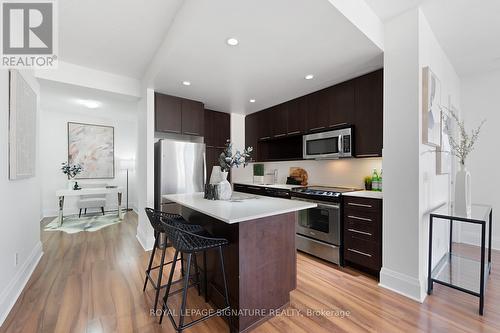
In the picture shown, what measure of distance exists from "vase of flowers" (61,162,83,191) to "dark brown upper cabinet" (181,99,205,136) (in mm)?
3324

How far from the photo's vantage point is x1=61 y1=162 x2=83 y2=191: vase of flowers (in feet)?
16.3

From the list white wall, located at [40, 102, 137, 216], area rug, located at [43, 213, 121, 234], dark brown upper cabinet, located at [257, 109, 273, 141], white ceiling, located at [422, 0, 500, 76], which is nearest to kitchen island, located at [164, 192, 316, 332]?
white ceiling, located at [422, 0, 500, 76]

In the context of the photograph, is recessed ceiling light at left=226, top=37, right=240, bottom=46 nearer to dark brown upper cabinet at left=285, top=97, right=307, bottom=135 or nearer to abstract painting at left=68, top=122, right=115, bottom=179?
dark brown upper cabinet at left=285, top=97, right=307, bottom=135

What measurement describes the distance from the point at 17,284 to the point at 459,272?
4666mm

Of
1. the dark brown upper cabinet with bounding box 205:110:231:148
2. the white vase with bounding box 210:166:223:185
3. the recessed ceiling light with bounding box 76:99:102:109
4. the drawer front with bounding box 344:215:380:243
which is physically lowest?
the drawer front with bounding box 344:215:380:243

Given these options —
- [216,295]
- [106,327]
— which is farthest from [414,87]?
[106,327]

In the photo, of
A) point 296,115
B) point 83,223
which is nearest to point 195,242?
point 296,115

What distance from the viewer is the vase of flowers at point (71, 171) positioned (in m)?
4.96

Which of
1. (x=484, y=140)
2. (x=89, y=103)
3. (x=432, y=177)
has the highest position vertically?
(x=89, y=103)

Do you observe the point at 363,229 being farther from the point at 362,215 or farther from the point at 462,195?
the point at 462,195

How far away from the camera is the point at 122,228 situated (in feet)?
14.3

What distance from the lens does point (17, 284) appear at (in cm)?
208

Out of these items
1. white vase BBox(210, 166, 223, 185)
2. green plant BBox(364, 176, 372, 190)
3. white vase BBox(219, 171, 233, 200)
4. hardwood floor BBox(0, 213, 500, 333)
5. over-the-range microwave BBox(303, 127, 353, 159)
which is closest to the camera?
hardwood floor BBox(0, 213, 500, 333)

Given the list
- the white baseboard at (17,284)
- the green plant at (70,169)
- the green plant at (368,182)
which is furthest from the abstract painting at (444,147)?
the green plant at (70,169)
